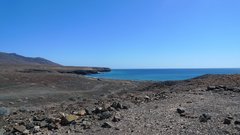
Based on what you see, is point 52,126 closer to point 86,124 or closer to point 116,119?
point 86,124

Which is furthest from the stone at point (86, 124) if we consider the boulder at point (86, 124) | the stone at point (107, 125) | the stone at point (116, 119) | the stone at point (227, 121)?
the stone at point (227, 121)

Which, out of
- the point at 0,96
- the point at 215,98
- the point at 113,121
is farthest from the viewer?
the point at 0,96

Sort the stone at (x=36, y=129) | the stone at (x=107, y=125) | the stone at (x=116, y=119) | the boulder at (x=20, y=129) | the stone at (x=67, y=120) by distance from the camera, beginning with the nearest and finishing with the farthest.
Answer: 1. the stone at (x=107, y=125)
2. the stone at (x=36, y=129)
3. the boulder at (x=20, y=129)
4. the stone at (x=116, y=119)
5. the stone at (x=67, y=120)

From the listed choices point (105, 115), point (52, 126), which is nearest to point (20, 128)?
point (52, 126)

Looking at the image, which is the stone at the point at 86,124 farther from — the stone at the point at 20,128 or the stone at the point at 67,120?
the stone at the point at 20,128

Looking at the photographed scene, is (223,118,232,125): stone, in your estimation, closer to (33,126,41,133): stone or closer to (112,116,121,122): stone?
(112,116,121,122): stone

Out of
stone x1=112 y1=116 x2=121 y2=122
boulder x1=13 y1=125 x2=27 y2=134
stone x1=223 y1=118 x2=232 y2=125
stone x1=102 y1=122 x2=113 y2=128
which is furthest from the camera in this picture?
stone x1=112 y1=116 x2=121 y2=122

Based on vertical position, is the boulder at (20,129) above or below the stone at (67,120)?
below

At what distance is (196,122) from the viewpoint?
1202cm

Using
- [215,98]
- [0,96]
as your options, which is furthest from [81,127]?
[0,96]

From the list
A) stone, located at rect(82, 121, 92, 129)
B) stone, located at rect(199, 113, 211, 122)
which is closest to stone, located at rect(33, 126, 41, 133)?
stone, located at rect(82, 121, 92, 129)

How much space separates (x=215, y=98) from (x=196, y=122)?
6.17 m

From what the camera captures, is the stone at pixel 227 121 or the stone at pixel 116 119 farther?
the stone at pixel 116 119

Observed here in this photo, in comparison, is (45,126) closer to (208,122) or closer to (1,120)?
(1,120)
